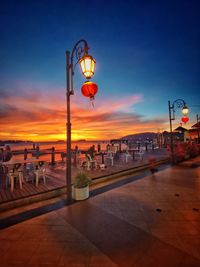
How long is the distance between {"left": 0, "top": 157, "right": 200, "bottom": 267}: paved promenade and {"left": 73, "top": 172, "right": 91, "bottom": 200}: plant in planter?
0.22 metres

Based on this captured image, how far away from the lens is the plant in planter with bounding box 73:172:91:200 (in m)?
3.79

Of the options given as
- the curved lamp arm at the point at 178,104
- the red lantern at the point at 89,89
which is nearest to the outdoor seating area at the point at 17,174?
the red lantern at the point at 89,89

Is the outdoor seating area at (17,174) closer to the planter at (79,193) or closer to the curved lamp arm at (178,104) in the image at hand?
the planter at (79,193)

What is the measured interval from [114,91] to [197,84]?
10.2m

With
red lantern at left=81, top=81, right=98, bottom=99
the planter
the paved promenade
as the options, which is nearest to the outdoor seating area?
the planter

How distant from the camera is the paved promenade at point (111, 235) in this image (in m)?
1.78

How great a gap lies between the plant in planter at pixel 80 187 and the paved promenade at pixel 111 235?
0.73ft

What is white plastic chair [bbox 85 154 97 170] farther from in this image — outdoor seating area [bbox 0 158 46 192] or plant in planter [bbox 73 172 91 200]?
plant in planter [bbox 73 172 91 200]

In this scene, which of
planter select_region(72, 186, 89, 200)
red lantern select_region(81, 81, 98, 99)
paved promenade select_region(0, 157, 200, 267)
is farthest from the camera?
planter select_region(72, 186, 89, 200)

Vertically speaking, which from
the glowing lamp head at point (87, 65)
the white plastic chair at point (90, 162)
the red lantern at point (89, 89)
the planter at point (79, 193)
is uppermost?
the glowing lamp head at point (87, 65)

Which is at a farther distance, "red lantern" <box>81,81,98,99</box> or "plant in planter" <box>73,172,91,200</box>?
"plant in planter" <box>73,172,91,200</box>

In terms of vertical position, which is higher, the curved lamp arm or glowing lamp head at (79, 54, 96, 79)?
the curved lamp arm

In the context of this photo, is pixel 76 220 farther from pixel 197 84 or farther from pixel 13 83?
pixel 197 84

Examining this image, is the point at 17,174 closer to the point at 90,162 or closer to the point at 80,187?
the point at 80,187
